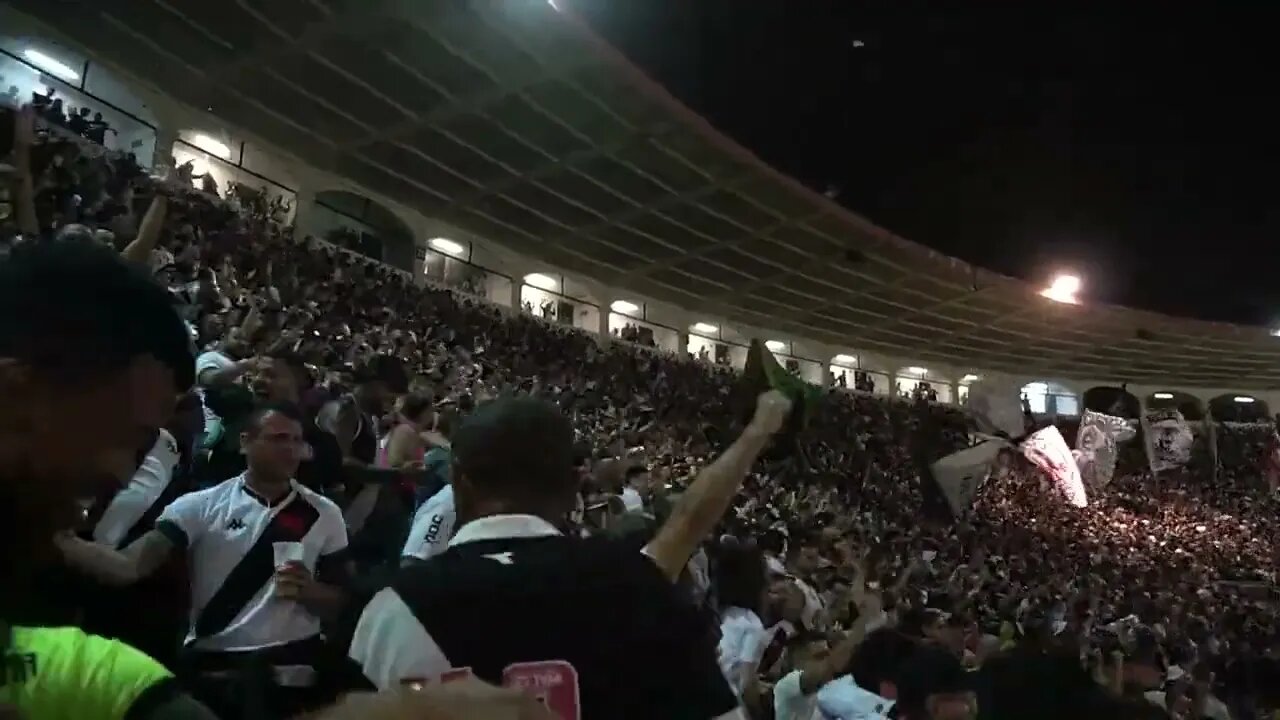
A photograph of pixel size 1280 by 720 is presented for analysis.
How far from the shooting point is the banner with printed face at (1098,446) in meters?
29.8

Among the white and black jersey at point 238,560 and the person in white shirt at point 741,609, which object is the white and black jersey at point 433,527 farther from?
→ the person in white shirt at point 741,609

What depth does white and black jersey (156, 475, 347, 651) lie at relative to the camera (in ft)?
8.63

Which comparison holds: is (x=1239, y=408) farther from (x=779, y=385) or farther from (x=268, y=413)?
(x=268, y=413)

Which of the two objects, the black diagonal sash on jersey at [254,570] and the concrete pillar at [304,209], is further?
the concrete pillar at [304,209]

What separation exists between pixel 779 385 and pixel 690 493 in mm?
906

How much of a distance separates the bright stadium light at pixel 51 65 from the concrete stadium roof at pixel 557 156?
1.97ft

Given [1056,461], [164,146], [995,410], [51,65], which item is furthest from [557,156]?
[995,410]

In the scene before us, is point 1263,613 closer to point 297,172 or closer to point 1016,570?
point 1016,570

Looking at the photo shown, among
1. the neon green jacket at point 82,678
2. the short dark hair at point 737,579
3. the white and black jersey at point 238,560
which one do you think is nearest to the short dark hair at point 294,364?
the white and black jersey at point 238,560

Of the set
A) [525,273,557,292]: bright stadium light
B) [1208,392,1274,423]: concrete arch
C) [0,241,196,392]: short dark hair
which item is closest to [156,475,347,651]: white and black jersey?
[0,241,196,392]: short dark hair

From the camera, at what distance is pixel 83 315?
0.93m

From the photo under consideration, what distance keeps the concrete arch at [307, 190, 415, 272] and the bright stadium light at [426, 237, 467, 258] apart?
770 mm

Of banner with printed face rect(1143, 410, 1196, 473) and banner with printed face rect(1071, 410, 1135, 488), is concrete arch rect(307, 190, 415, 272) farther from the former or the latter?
banner with printed face rect(1143, 410, 1196, 473)

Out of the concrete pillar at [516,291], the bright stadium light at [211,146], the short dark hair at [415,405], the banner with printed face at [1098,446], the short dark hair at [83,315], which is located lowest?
the short dark hair at [83,315]
